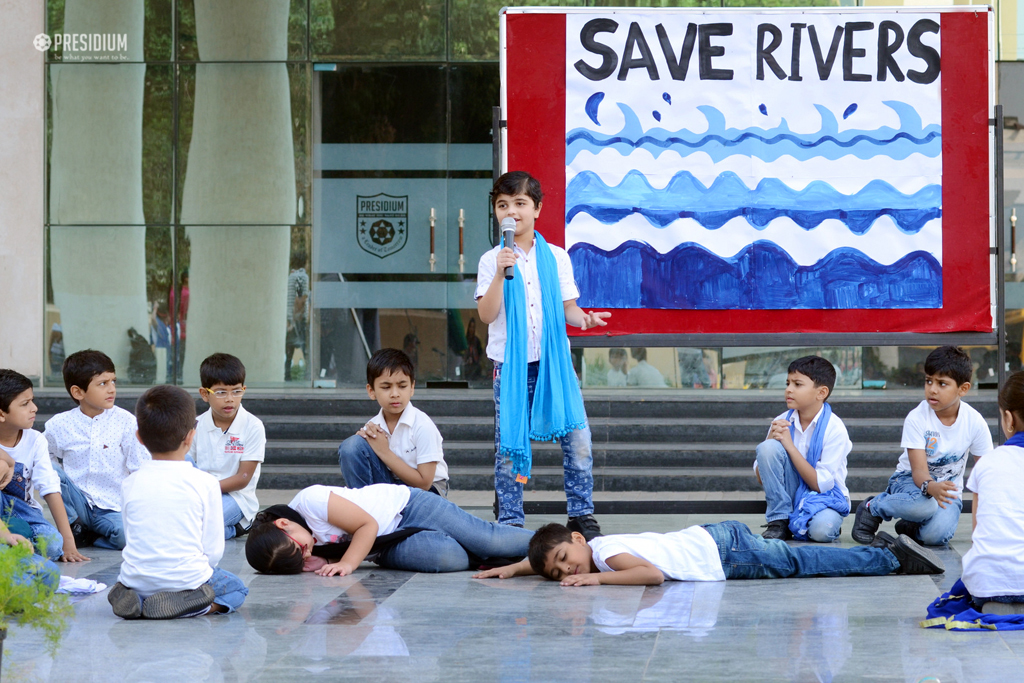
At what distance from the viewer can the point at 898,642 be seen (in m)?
3.47

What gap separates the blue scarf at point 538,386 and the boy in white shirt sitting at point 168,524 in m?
1.82

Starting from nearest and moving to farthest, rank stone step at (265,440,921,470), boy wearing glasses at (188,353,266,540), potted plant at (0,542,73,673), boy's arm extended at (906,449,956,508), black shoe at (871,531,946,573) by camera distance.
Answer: potted plant at (0,542,73,673) → black shoe at (871,531,946,573) → boy's arm extended at (906,449,956,508) → boy wearing glasses at (188,353,266,540) → stone step at (265,440,921,470)

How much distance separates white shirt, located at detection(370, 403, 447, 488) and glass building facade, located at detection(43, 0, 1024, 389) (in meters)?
5.71

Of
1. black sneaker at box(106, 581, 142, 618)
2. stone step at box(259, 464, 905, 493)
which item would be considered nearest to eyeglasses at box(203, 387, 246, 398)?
black sneaker at box(106, 581, 142, 618)

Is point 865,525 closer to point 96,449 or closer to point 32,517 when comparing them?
point 96,449

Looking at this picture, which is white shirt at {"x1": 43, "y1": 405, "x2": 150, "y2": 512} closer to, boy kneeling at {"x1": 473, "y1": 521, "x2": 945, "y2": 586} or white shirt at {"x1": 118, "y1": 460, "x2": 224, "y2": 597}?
white shirt at {"x1": 118, "y1": 460, "x2": 224, "y2": 597}

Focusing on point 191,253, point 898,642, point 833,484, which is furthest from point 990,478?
point 191,253

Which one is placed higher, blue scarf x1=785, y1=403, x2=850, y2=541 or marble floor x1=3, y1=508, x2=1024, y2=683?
blue scarf x1=785, y1=403, x2=850, y2=541

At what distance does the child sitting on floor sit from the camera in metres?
3.63

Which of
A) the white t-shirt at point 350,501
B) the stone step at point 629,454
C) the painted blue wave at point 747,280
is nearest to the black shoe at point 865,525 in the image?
the painted blue wave at point 747,280

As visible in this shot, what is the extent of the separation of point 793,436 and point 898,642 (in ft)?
7.48

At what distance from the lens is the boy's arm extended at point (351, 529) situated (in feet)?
15.1

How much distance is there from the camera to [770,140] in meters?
6.22

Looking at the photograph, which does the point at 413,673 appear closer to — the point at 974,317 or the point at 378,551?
the point at 378,551
